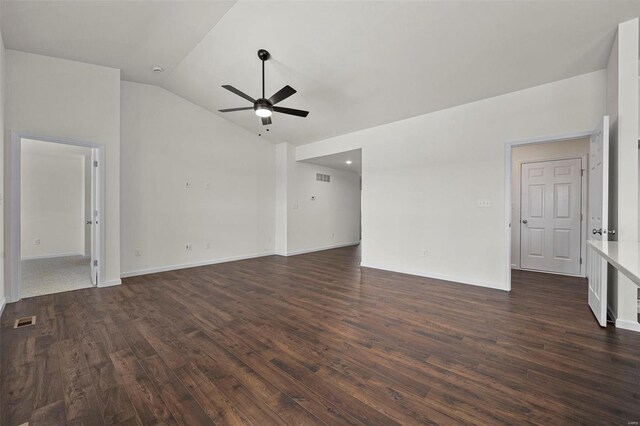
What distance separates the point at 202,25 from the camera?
3566mm

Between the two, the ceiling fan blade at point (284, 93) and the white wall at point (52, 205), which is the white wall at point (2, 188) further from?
the white wall at point (52, 205)

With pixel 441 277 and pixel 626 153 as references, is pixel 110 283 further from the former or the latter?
pixel 626 153

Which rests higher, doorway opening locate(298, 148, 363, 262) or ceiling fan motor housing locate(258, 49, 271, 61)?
ceiling fan motor housing locate(258, 49, 271, 61)

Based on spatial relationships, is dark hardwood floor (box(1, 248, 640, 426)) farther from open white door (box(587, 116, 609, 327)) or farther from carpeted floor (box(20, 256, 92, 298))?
carpeted floor (box(20, 256, 92, 298))

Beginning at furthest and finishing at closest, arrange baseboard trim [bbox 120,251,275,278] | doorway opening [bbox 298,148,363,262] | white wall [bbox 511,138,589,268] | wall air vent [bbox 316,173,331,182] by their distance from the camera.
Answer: wall air vent [bbox 316,173,331,182] < doorway opening [bbox 298,148,363,262] < baseboard trim [bbox 120,251,275,278] < white wall [bbox 511,138,589,268]

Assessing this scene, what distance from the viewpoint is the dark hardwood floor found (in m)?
1.58

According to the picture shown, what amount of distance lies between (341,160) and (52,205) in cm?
741

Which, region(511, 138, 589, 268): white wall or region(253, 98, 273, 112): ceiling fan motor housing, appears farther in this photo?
region(511, 138, 589, 268): white wall

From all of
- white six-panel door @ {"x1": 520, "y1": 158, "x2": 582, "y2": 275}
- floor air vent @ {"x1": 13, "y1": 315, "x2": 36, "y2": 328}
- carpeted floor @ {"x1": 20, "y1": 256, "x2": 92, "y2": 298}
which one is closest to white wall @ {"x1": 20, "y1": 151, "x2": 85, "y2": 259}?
carpeted floor @ {"x1": 20, "y1": 256, "x2": 92, "y2": 298}

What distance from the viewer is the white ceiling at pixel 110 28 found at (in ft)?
9.86

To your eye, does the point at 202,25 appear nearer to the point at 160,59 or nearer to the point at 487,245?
the point at 160,59

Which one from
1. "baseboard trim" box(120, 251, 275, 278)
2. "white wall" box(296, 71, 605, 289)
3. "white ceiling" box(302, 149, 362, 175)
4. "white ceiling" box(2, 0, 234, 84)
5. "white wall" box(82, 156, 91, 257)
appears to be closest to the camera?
"white ceiling" box(2, 0, 234, 84)

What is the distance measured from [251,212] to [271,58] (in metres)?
3.68

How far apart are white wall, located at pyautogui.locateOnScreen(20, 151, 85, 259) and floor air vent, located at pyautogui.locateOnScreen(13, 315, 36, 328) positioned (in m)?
5.13
